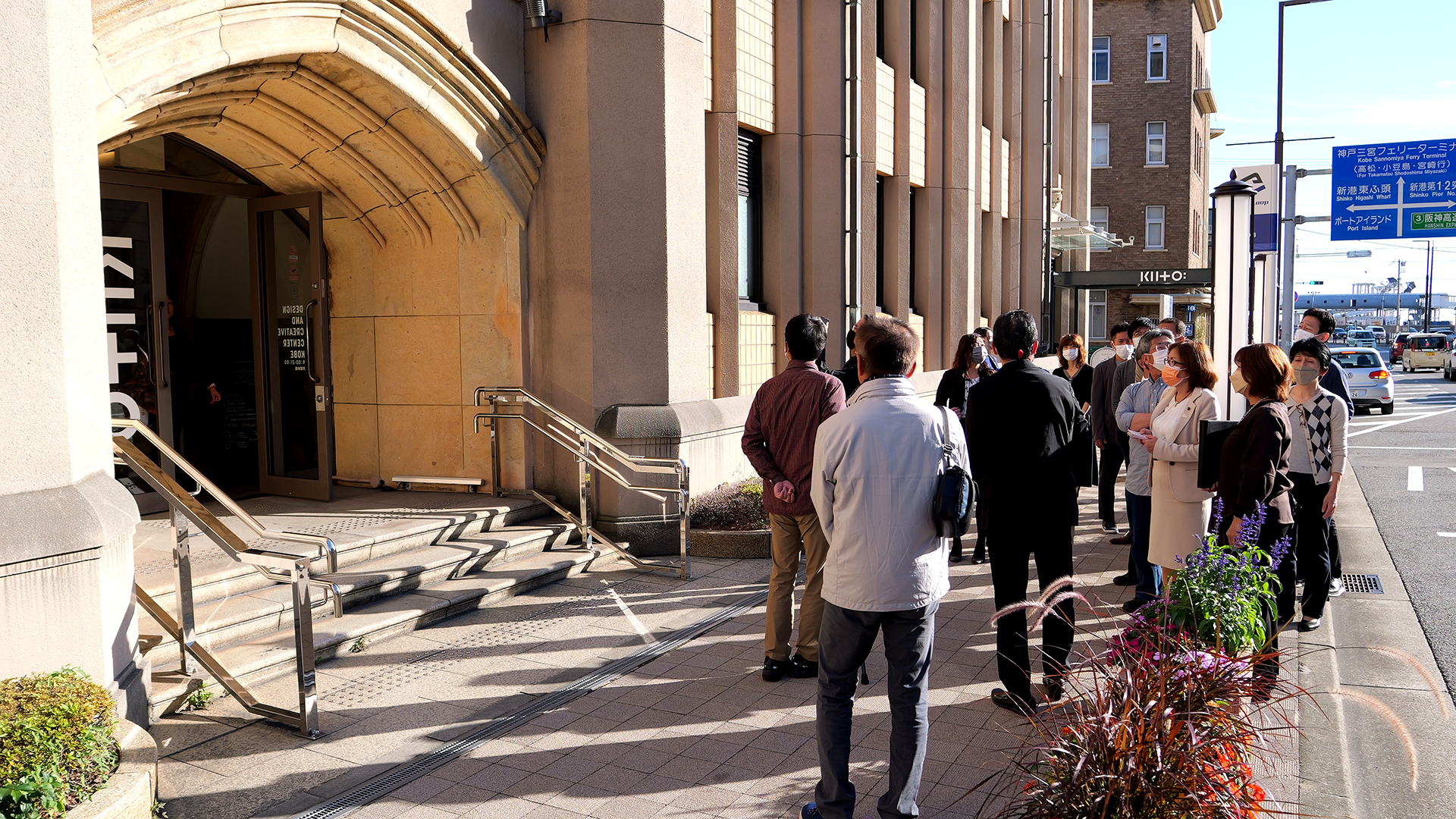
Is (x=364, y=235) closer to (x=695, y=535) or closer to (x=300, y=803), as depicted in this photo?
(x=695, y=535)

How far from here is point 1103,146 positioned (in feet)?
144

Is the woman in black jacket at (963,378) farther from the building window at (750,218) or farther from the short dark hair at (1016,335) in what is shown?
the building window at (750,218)

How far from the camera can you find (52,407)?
15.7ft

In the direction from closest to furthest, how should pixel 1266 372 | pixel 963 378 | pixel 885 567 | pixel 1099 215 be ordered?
pixel 885 567 < pixel 1266 372 < pixel 963 378 < pixel 1099 215

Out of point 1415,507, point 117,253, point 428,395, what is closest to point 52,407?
point 117,253

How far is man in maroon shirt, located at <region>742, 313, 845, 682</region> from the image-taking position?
19.2ft

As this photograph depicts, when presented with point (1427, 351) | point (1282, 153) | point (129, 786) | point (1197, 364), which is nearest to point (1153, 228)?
point (1427, 351)

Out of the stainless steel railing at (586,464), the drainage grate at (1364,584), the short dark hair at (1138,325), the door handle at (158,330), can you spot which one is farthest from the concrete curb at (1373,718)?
the door handle at (158,330)

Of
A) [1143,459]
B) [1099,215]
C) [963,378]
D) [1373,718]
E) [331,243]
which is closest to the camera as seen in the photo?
[1373,718]

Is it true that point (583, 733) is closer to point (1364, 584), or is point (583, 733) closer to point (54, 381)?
point (54, 381)

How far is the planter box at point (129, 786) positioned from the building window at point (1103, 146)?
1752 inches

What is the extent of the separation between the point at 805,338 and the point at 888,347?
190 centimetres

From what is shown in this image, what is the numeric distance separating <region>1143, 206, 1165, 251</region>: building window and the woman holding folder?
4017 cm

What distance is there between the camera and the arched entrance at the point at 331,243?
8.22 m
